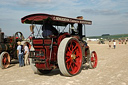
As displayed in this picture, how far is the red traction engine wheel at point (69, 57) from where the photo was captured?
6.28 meters

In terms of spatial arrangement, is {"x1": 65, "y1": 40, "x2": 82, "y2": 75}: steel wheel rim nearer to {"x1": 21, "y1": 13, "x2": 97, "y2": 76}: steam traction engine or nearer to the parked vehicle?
{"x1": 21, "y1": 13, "x2": 97, "y2": 76}: steam traction engine

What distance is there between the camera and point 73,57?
7.04m

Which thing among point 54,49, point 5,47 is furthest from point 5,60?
point 54,49

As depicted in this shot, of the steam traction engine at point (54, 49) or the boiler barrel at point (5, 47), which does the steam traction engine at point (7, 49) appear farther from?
the steam traction engine at point (54, 49)

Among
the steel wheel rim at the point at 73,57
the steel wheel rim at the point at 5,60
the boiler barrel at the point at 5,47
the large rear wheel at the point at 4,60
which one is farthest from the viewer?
the boiler barrel at the point at 5,47

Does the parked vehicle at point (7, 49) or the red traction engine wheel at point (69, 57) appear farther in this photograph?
the parked vehicle at point (7, 49)

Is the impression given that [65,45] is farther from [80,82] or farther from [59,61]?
[80,82]

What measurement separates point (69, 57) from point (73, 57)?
0.78ft

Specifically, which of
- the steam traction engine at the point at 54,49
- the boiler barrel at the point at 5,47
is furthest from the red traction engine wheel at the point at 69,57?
the boiler barrel at the point at 5,47

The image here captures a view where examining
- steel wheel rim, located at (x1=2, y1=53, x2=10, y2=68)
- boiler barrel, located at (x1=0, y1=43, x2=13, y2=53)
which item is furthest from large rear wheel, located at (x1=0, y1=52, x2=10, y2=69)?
boiler barrel, located at (x1=0, y1=43, x2=13, y2=53)

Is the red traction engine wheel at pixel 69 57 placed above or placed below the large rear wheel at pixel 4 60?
above

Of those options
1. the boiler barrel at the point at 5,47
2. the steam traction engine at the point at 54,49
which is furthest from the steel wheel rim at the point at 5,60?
the steam traction engine at the point at 54,49

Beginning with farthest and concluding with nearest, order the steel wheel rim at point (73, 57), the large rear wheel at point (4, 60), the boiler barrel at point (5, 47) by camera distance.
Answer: the boiler barrel at point (5, 47)
the large rear wheel at point (4, 60)
the steel wheel rim at point (73, 57)

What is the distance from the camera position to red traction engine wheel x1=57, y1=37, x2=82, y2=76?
20.6 ft
